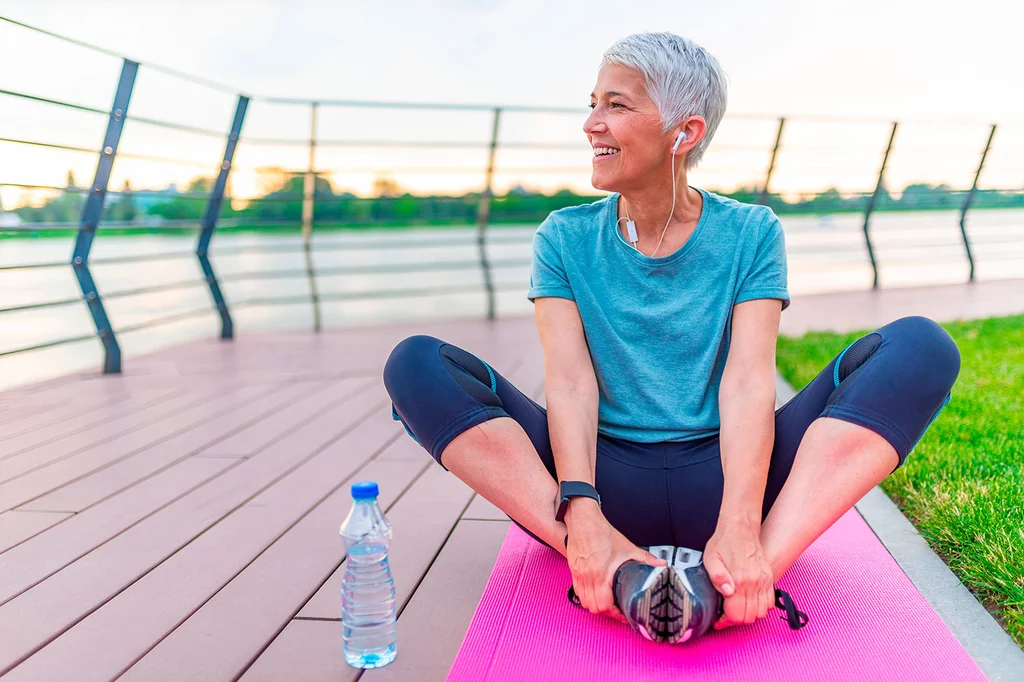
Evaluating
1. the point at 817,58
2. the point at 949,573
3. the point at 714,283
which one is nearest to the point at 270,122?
the point at 714,283

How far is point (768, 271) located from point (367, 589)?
2.92 ft

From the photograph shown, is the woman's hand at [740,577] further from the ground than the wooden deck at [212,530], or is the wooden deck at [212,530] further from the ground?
the woman's hand at [740,577]

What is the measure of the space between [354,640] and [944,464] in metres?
1.46

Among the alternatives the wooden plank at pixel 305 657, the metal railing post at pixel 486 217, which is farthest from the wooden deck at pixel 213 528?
the metal railing post at pixel 486 217

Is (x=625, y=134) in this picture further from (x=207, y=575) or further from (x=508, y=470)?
(x=207, y=575)

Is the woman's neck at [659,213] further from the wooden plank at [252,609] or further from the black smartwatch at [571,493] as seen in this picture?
the wooden plank at [252,609]

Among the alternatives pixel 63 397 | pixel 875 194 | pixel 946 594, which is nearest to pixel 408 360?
pixel 946 594

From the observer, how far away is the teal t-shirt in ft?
4.84

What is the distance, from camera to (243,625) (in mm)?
1336

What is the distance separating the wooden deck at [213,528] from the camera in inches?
49.7

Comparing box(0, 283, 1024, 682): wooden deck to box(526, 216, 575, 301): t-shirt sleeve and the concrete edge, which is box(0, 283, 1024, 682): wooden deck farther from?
the concrete edge

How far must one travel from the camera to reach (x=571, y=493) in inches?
51.3

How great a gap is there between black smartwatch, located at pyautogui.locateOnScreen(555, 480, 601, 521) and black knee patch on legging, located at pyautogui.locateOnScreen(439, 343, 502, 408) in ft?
0.62

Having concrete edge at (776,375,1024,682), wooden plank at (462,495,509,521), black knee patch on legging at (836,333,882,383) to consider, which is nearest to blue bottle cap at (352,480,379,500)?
wooden plank at (462,495,509,521)
